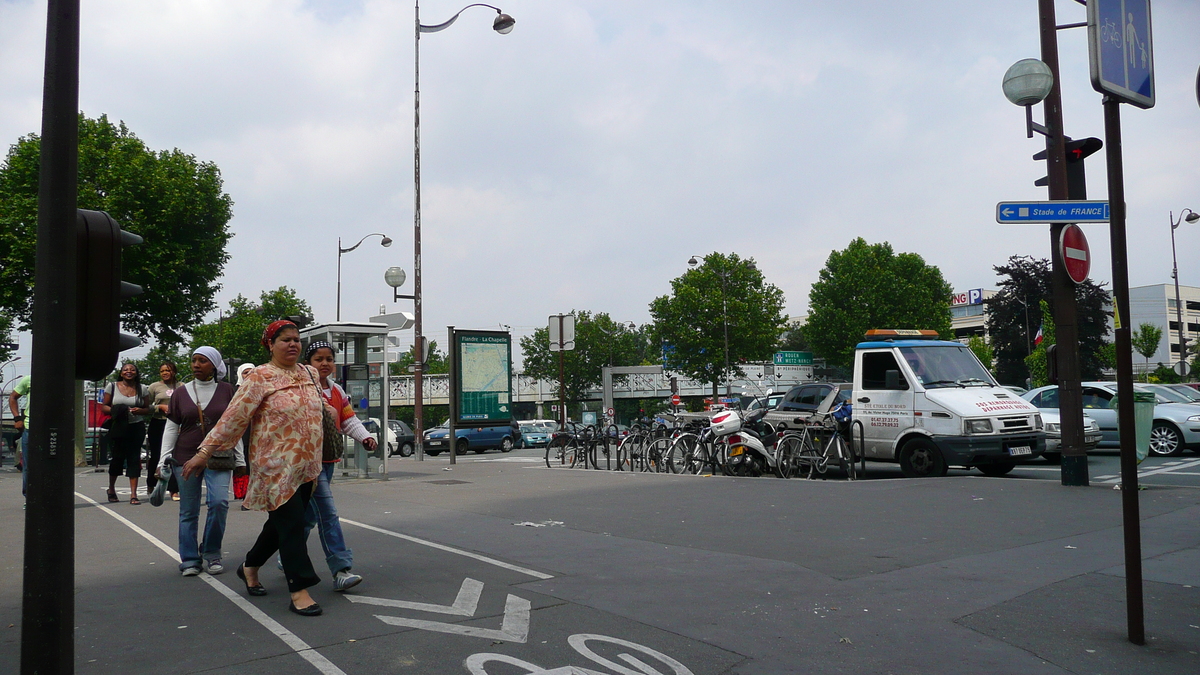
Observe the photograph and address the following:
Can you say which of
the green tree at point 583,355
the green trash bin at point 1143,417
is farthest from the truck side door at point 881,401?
the green tree at point 583,355

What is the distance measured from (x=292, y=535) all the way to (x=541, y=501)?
6.32m

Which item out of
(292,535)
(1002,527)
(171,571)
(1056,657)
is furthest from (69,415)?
(1002,527)

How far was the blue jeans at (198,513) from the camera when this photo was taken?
648 centimetres

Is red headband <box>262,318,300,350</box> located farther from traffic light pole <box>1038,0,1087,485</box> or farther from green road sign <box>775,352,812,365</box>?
green road sign <box>775,352,812,365</box>

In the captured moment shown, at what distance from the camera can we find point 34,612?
3.34 m

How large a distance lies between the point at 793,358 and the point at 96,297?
70.5 m

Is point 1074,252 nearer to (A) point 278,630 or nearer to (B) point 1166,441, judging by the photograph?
(B) point 1166,441

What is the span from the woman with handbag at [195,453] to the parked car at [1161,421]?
1587 centimetres

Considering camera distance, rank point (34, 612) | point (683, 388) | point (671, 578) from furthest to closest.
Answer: point (683, 388), point (671, 578), point (34, 612)

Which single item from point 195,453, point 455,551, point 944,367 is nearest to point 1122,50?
point 455,551

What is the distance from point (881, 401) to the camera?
13648 mm

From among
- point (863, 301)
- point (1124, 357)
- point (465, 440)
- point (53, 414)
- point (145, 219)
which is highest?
point (863, 301)

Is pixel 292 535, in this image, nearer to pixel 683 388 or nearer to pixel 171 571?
pixel 171 571

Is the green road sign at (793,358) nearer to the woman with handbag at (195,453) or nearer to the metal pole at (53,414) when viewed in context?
the woman with handbag at (195,453)
